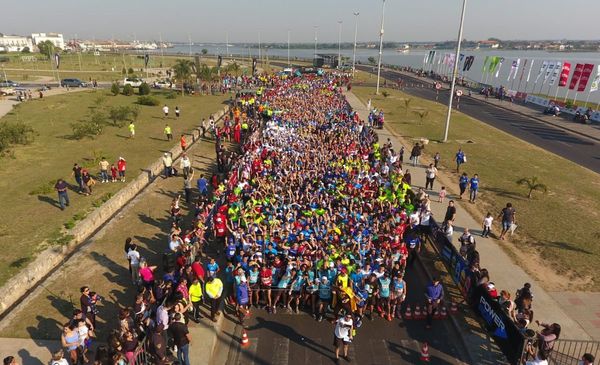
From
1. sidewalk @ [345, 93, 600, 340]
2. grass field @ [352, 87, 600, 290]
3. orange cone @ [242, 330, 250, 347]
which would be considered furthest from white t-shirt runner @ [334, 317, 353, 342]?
grass field @ [352, 87, 600, 290]

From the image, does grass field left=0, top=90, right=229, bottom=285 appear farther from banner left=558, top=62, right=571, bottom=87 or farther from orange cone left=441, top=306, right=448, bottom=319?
banner left=558, top=62, right=571, bottom=87

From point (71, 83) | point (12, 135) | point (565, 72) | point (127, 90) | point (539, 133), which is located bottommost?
point (539, 133)

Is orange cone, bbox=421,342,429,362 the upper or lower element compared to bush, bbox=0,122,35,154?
lower

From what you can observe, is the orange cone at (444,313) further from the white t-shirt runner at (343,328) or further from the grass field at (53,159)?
the grass field at (53,159)

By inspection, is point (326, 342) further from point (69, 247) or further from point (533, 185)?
point (533, 185)

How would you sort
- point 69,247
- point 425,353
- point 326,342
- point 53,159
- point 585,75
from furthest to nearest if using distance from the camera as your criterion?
point 585,75 < point 53,159 < point 69,247 < point 326,342 < point 425,353

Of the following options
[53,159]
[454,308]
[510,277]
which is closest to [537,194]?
[510,277]

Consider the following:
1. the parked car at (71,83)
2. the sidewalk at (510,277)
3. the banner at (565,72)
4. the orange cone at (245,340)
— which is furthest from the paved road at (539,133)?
the parked car at (71,83)
